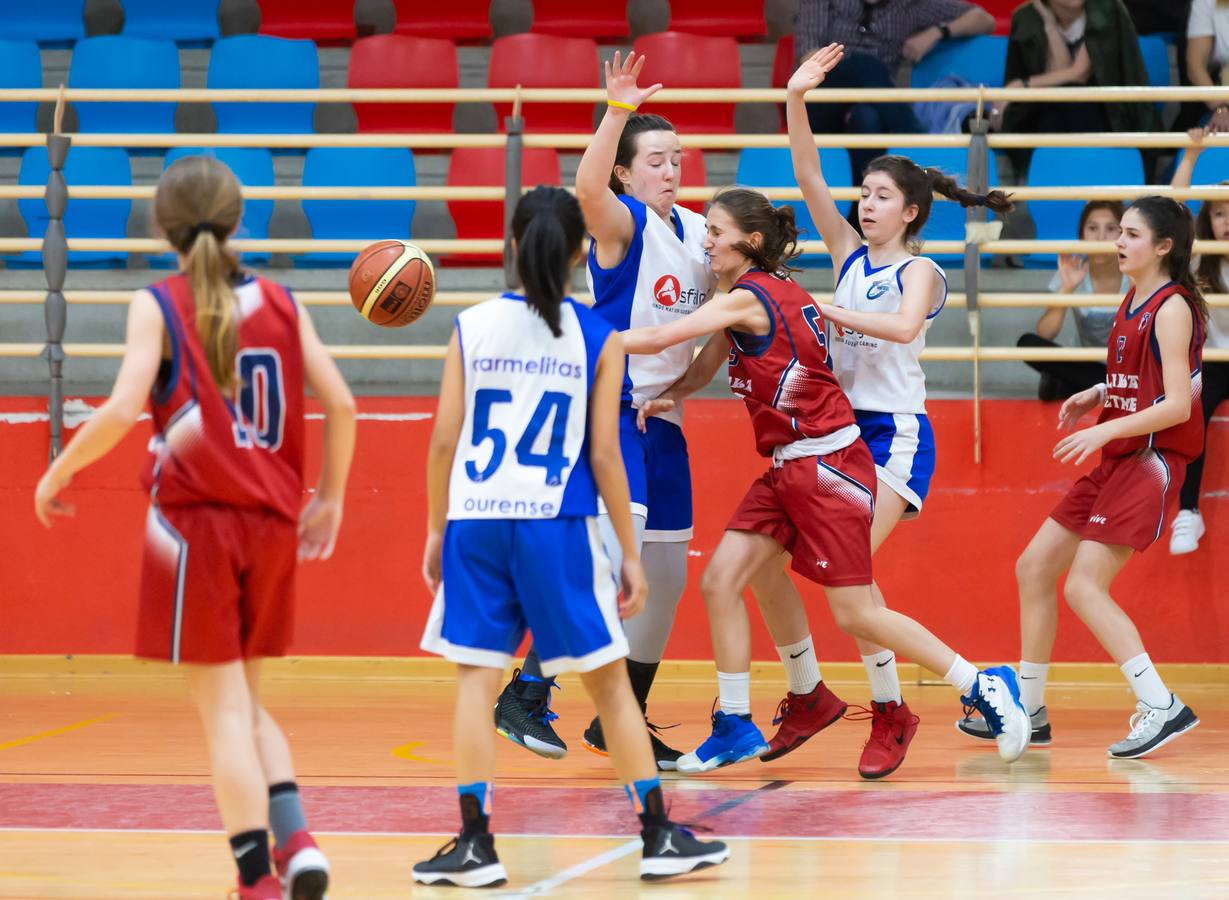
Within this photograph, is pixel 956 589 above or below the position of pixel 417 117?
→ below

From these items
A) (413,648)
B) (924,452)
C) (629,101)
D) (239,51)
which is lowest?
(413,648)

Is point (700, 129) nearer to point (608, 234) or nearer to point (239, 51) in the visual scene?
point (239, 51)

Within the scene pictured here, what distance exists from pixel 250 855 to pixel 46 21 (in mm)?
7585

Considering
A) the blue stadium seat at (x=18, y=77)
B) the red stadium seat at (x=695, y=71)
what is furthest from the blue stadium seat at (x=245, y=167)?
the red stadium seat at (x=695, y=71)

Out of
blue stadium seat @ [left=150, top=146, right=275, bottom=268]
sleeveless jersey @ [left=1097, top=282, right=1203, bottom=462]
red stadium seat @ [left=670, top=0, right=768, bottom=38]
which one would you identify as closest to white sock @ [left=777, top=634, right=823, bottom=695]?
sleeveless jersey @ [left=1097, top=282, right=1203, bottom=462]

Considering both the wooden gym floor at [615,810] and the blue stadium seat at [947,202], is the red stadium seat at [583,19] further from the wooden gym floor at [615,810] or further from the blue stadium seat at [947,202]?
the wooden gym floor at [615,810]

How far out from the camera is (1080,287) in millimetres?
7176

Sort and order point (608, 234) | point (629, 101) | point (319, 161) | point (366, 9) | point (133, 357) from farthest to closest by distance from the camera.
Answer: point (366, 9)
point (319, 161)
point (608, 234)
point (629, 101)
point (133, 357)

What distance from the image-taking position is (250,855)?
3150 millimetres

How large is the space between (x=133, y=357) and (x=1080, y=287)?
519 cm

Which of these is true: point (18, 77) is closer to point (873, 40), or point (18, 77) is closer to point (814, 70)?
point (873, 40)

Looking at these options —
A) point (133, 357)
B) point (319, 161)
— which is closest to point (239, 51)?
point (319, 161)

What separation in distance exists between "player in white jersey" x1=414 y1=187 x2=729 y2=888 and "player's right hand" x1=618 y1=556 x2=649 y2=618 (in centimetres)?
5

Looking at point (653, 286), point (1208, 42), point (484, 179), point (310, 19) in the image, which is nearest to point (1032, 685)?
point (653, 286)
